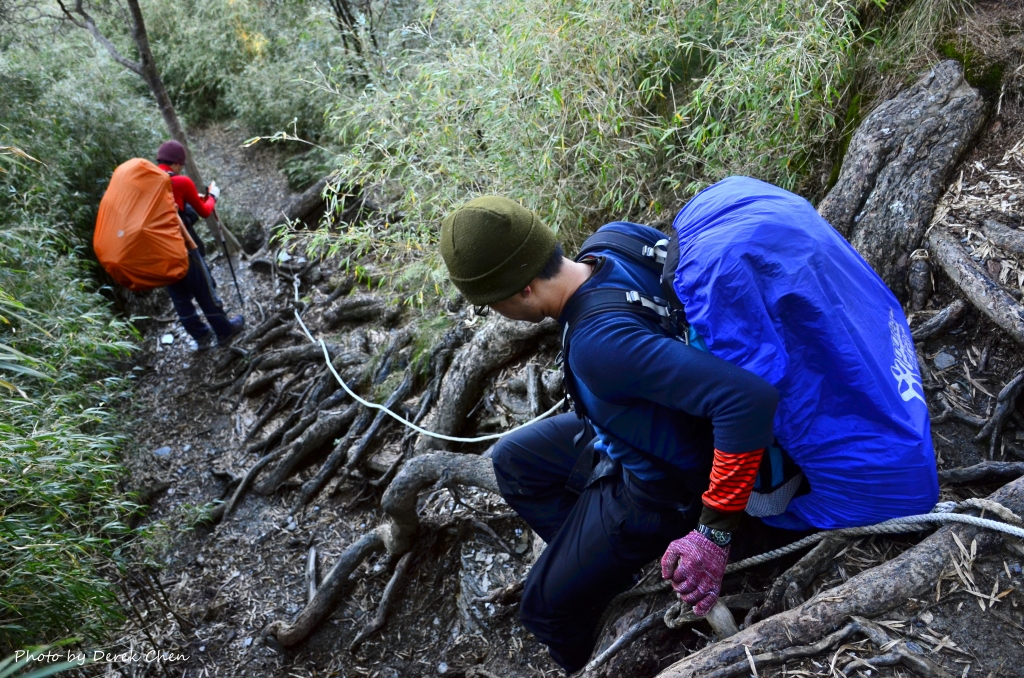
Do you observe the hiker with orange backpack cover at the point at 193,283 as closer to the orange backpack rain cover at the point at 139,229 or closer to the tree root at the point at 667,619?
the orange backpack rain cover at the point at 139,229

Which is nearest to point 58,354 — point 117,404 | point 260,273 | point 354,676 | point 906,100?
point 117,404

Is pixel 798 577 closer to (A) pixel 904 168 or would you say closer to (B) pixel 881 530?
(B) pixel 881 530

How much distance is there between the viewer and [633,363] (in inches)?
71.9

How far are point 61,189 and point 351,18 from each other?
3765 millimetres

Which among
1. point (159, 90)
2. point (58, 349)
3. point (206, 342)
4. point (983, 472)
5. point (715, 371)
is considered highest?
point (715, 371)

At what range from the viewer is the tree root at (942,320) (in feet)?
8.82

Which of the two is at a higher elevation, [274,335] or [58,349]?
[58,349]

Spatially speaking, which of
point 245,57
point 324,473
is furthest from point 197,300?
point 245,57

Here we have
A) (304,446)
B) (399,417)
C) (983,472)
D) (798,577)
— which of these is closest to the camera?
(798,577)

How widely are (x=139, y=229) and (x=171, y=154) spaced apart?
96 cm

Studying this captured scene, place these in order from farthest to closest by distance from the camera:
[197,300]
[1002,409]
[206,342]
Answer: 1. [206,342]
2. [197,300]
3. [1002,409]

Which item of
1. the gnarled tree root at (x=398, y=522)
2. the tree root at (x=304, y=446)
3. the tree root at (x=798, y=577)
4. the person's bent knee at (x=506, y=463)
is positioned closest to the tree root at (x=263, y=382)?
the tree root at (x=304, y=446)

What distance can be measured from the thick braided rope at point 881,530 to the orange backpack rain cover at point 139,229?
5445mm

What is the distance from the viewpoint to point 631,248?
2180mm
